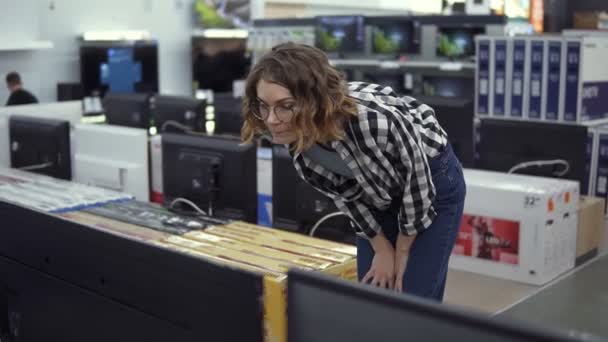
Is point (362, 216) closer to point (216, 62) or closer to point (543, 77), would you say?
point (543, 77)

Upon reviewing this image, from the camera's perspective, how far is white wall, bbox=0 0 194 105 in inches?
301

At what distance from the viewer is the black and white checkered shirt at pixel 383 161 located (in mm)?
1581

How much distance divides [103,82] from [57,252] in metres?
7.33

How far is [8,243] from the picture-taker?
1368 millimetres

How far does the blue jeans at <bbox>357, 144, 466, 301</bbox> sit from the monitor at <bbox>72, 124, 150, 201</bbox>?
56.0 inches

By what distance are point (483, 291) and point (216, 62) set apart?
23.6 ft

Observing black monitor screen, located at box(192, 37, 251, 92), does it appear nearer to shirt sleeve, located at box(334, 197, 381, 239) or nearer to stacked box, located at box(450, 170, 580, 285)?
stacked box, located at box(450, 170, 580, 285)

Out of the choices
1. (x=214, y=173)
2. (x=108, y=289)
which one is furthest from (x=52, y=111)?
(x=108, y=289)

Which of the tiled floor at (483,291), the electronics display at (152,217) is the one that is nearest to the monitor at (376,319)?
the electronics display at (152,217)

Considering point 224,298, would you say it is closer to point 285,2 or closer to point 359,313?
point 359,313

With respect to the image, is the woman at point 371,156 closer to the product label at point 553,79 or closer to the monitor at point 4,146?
the monitor at point 4,146

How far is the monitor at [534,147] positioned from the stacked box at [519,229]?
0.41 metres

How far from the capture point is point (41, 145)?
3.39 metres

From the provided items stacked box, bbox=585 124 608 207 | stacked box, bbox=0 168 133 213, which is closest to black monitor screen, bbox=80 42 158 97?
stacked box, bbox=0 168 133 213
